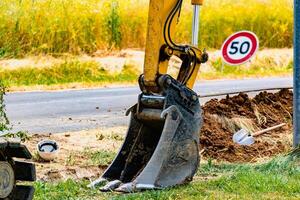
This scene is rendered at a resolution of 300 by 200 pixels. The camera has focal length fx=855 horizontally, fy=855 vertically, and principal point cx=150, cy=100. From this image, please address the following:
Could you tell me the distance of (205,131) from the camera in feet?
34.4

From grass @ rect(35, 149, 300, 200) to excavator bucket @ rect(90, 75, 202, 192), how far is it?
0.54 feet

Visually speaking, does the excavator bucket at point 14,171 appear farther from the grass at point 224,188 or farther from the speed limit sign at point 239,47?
the speed limit sign at point 239,47

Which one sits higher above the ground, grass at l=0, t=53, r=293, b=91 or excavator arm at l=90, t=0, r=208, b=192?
excavator arm at l=90, t=0, r=208, b=192

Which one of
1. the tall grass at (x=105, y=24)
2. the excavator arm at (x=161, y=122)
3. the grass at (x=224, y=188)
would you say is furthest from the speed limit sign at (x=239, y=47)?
the excavator arm at (x=161, y=122)

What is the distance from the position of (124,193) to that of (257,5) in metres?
21.3

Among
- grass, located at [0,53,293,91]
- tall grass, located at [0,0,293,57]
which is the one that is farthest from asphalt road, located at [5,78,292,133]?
tall grass, located at [0,0,293,57]

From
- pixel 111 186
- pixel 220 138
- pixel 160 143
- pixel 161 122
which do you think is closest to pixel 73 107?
pixel 220 138

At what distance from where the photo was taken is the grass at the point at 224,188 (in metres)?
7.43

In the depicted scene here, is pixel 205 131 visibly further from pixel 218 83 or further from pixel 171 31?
pixel 218 83

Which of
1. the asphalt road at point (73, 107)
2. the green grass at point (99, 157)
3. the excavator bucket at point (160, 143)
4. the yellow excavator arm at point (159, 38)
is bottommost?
the asphalt road at point (73, 107)

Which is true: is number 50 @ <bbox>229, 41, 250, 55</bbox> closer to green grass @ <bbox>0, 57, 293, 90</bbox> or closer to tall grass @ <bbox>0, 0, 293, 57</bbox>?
green grass @ <bbox>0, 57, 293, 90</bbox>

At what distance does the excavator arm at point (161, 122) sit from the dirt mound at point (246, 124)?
5.96 ft

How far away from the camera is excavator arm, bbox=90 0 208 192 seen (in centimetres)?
769

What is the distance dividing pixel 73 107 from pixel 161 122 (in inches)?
291
